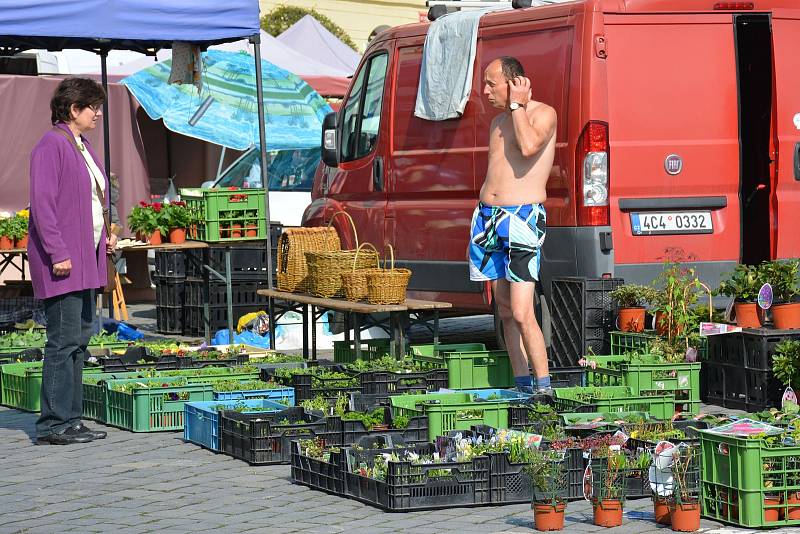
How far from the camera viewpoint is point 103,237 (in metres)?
9.22

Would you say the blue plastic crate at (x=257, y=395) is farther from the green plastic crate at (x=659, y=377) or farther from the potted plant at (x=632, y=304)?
the potted plant at (x=632, y=304)

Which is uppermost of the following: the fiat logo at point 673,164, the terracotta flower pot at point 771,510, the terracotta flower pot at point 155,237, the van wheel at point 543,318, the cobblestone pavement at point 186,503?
the fiat logo at point 673,164

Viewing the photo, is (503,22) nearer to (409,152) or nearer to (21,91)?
(409,152)

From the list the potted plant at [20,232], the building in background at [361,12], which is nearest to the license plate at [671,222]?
the potted plant at [20,232]

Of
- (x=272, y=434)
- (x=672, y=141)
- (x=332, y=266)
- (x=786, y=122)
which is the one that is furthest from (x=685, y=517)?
(x=332, y=266)

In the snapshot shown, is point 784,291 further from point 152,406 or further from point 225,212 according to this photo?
point 225,212

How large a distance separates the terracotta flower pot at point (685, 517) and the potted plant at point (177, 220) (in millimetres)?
8690

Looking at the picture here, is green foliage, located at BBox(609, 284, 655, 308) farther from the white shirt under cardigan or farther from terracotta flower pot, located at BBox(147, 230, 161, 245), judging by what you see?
terracotta flower pot, located at BBox(147, 230, 161, 245)

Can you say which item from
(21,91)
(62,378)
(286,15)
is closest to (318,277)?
(62,378)

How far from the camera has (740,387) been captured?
955 cm

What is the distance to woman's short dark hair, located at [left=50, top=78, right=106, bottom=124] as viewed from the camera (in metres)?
9.04

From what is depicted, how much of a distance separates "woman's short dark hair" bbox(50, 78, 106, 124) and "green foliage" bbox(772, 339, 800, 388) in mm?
4369

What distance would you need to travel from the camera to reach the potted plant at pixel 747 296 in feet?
31.6

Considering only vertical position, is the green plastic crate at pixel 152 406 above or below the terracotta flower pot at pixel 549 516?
above
